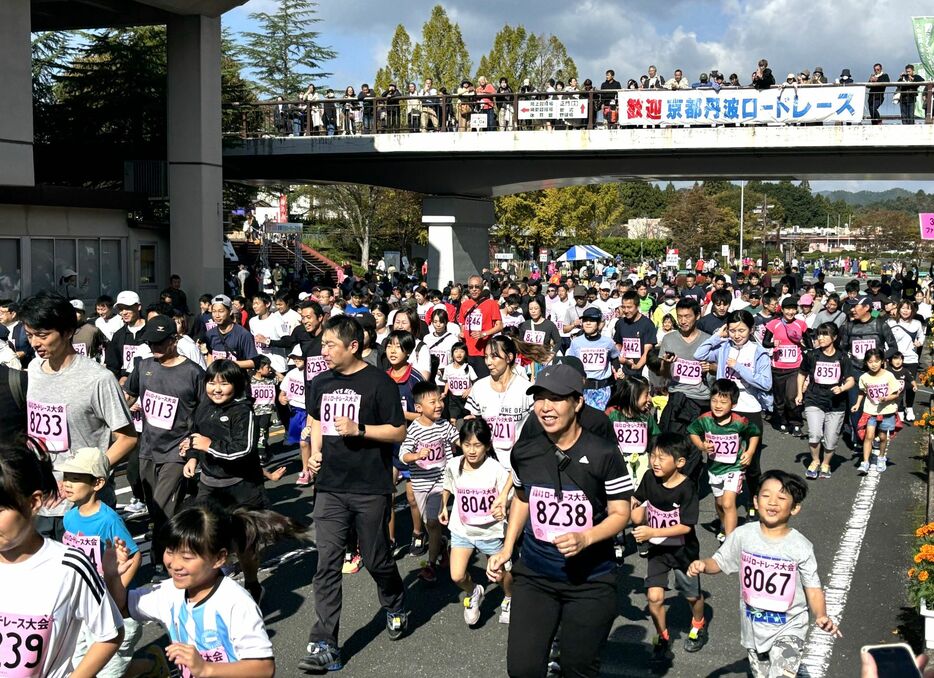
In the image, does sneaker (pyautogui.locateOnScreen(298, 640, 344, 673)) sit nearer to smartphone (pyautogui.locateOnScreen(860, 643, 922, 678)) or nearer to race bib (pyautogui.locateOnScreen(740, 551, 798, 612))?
race bib (pyautogui.locateOnScreen(740, 551, 798, 612))

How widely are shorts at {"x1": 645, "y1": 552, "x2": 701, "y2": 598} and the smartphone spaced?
470 centimetres

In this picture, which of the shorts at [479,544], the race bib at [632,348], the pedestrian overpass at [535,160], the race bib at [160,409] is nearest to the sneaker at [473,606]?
the shorts at [479,544]

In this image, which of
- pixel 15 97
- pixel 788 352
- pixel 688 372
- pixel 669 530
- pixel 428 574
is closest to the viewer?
pixel 669 530

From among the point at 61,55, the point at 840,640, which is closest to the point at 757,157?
the point at 840,640

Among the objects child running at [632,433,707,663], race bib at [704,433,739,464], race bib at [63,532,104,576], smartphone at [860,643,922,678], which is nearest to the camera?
smartphone at [860,643,922,678]

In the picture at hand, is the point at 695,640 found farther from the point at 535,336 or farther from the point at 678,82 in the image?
the point at 678,82

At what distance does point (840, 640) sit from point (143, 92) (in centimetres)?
3091

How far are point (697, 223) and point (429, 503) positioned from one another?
A: 231 ft

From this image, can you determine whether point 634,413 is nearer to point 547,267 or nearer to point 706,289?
point 706,289

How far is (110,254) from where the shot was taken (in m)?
23.1

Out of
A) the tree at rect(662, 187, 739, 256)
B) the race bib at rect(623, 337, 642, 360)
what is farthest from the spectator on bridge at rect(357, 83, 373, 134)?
the tree at rect(662, 187, 739, 256)

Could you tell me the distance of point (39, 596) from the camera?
3.53 meters

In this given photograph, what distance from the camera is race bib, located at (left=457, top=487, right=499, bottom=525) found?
7.21 metres

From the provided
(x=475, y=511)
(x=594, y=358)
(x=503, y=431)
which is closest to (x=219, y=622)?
(x=475, y=511)
